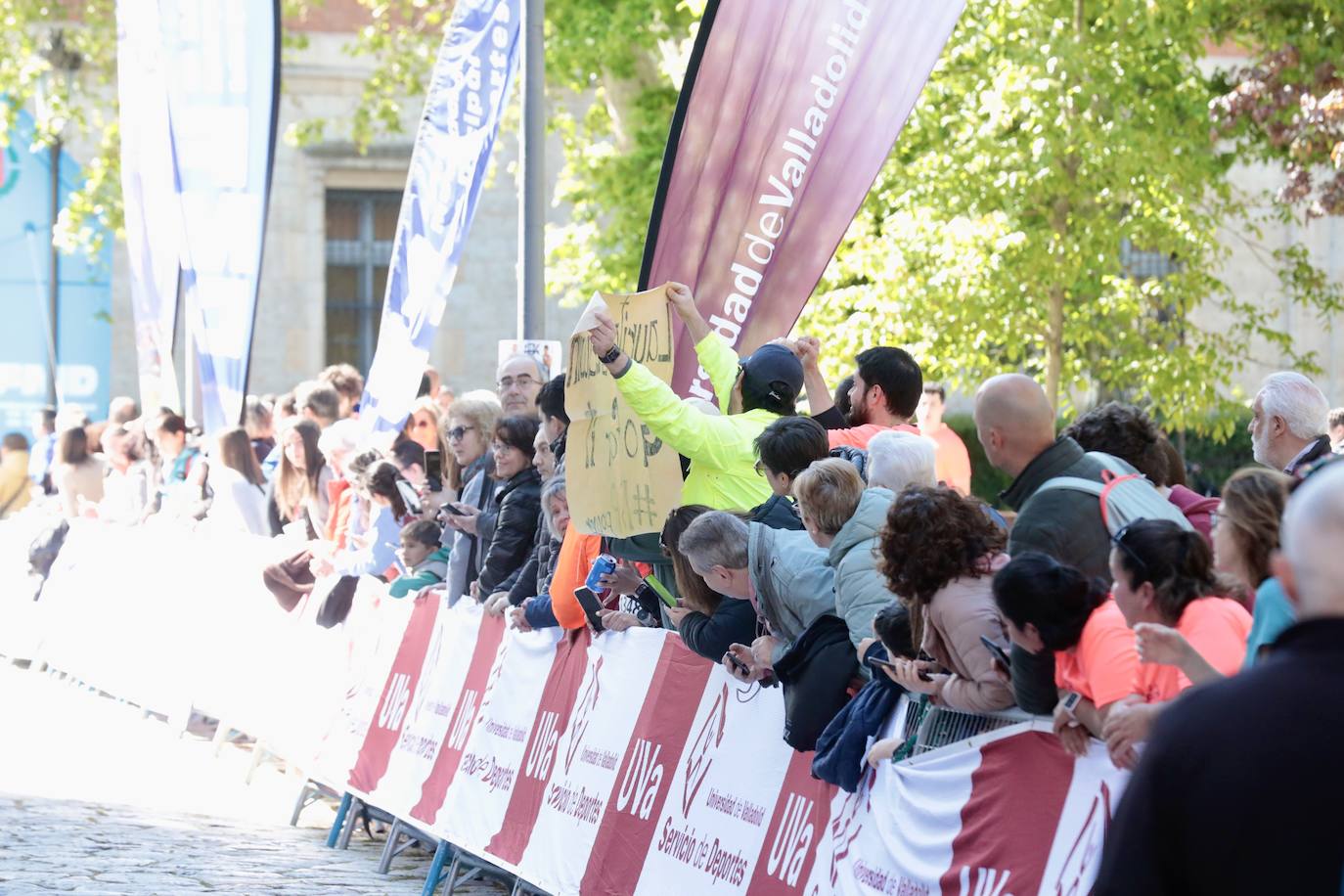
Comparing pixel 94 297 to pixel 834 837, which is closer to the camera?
pixel 834 837

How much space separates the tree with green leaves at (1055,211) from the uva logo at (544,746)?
9813mm

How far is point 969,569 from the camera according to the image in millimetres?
5199

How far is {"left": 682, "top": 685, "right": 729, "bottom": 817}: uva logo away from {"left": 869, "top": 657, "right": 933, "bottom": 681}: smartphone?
3.42 feet

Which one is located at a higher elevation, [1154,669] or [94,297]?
[1154,669]

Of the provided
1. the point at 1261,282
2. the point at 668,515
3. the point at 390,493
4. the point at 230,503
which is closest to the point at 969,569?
the point at 668,515

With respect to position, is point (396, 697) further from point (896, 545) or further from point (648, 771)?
point (896, 545)

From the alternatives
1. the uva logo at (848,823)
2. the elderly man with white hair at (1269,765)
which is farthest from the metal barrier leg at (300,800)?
the elderly man with white hair at (1269,765)

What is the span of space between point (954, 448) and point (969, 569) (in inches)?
269

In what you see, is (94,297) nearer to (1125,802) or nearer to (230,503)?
(230,503)

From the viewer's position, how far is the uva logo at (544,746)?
7.90m

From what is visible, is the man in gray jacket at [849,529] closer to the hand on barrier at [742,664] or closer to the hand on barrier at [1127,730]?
the hand on barrier at [742,664]

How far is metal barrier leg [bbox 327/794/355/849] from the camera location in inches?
390

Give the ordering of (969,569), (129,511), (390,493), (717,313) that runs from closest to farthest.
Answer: (969,569) → (717,313) → (390,493) → (129,511)

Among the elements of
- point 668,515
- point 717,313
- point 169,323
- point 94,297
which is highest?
point 717,313
